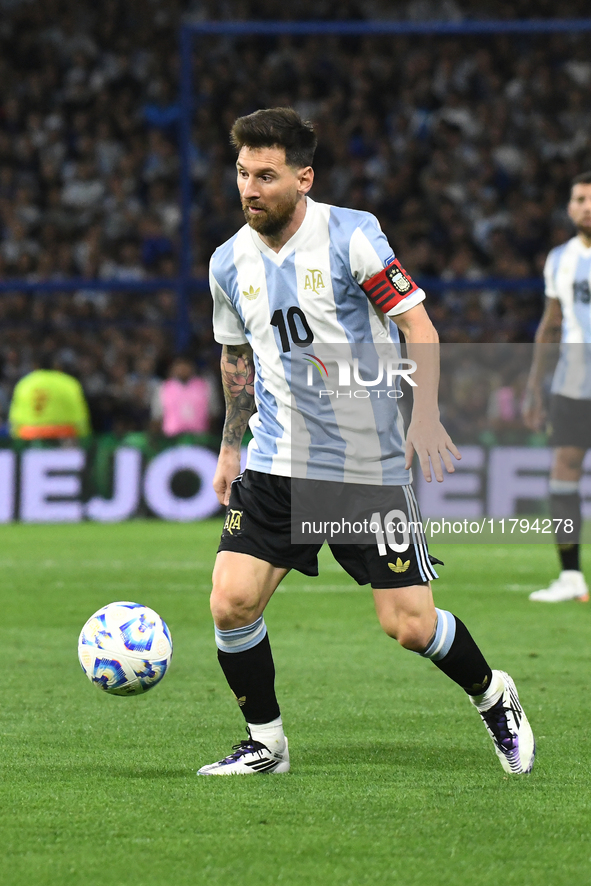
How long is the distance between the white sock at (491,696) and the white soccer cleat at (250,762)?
564 millimetres

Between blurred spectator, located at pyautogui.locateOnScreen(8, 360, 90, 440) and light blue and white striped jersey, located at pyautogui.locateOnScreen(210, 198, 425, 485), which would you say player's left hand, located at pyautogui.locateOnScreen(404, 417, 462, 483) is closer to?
light blue and white striped jersey, located at pyautogui.locateOnScreen(210, 198, 425, 485)

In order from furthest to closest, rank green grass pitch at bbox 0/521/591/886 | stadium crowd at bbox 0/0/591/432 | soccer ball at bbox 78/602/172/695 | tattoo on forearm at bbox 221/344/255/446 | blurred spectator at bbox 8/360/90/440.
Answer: stadium crowd at bbox 0/0/591/432, blurred spectator at bbox 8/360/90/440, tattoo on forearm at bbox 221/344/255/446, soccer ball at bbox 78/602/172/695, green grass pitch at bbox 0/521/591/886

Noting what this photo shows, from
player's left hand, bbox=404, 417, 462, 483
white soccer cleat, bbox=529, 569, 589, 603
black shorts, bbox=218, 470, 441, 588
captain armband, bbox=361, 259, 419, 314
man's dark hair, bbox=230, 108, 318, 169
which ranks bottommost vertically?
white soccer cleat, bbox=529, 569, 589, 603

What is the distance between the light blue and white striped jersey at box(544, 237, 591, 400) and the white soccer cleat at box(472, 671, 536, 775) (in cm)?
407

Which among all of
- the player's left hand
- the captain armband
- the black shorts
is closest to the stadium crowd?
the black shorts

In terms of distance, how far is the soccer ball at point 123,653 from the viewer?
417cm

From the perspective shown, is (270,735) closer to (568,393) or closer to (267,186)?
(267,186)

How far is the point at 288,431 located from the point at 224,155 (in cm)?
1405

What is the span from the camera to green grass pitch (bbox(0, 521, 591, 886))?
3004mm

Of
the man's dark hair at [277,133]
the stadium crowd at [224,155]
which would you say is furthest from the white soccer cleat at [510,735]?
the stadium crowd at [224,155]

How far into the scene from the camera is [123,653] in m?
4.18

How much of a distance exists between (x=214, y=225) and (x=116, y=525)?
512 cm

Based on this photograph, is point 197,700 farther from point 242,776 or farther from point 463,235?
point 463,235

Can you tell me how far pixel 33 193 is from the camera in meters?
17.8
